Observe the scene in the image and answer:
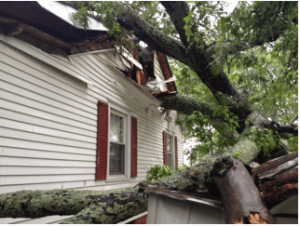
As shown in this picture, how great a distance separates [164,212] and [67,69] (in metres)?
4.07

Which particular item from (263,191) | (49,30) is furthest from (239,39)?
Result: (49,30)

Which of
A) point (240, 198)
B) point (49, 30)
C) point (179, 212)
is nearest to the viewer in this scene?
point (240, 198)

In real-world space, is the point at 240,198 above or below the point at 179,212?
above

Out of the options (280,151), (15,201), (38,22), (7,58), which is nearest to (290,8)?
(15,201)

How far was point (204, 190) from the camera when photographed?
150cm

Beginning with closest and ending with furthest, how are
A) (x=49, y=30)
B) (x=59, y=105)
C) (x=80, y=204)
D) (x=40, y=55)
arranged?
1. (x=80, y=204)
2. (x=49, y=30)
3. (x=40, y=55)
4. (x=59, y=105)

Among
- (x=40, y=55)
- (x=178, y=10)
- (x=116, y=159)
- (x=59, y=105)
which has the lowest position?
(x=116, y=159)

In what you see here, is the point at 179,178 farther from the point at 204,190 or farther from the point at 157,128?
the point at 157,128

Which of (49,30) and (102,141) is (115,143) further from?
(49,30)

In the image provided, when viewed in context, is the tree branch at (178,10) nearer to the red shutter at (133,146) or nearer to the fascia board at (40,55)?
the fascia board at (40,55)

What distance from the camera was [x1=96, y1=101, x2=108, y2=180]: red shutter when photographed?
5348 millimetres

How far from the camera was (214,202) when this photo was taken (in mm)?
1330

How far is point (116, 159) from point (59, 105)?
2.52 m

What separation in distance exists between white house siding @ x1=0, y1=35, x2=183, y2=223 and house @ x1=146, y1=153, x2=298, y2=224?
2.83 metres
